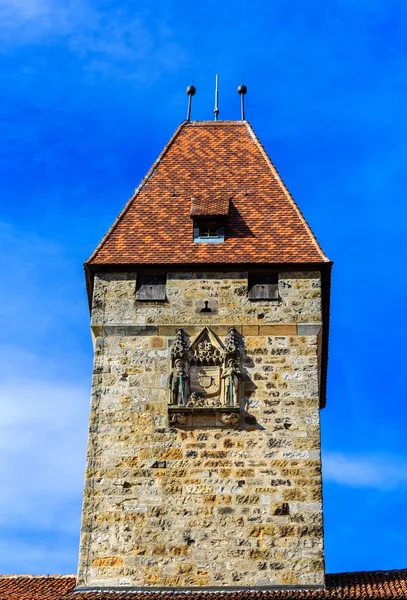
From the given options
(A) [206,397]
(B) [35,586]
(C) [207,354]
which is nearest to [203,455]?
(A) [206,397]

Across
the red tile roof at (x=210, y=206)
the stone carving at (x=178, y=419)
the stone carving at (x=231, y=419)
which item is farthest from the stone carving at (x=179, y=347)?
the red tile roof at (x=210, y=206)

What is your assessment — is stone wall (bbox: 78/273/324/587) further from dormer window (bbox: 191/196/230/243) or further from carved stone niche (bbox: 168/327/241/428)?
dormer window (bbox: 191/196/230/243)

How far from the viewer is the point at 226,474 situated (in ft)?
62.2

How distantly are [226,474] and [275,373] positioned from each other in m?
1.76

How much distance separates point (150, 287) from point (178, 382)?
1832 mm

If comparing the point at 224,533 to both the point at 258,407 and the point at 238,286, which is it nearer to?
the point at 258,407

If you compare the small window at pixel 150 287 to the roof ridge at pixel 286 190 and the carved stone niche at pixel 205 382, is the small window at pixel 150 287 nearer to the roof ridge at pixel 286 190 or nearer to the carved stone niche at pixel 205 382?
the carved stone niche at pixel 205 382

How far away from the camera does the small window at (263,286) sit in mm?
20552

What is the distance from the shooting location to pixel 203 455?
1914cm

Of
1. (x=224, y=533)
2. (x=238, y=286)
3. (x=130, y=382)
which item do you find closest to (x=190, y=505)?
(x=224, y=533)

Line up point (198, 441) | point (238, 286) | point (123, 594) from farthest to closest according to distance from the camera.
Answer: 1. point (238, 286)
2. point (198, 441)
3. point (123, 594)

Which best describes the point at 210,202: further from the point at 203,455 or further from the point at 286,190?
the point at 203,455

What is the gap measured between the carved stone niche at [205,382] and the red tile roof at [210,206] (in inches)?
95.1

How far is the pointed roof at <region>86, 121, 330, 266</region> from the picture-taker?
21.2 metres
